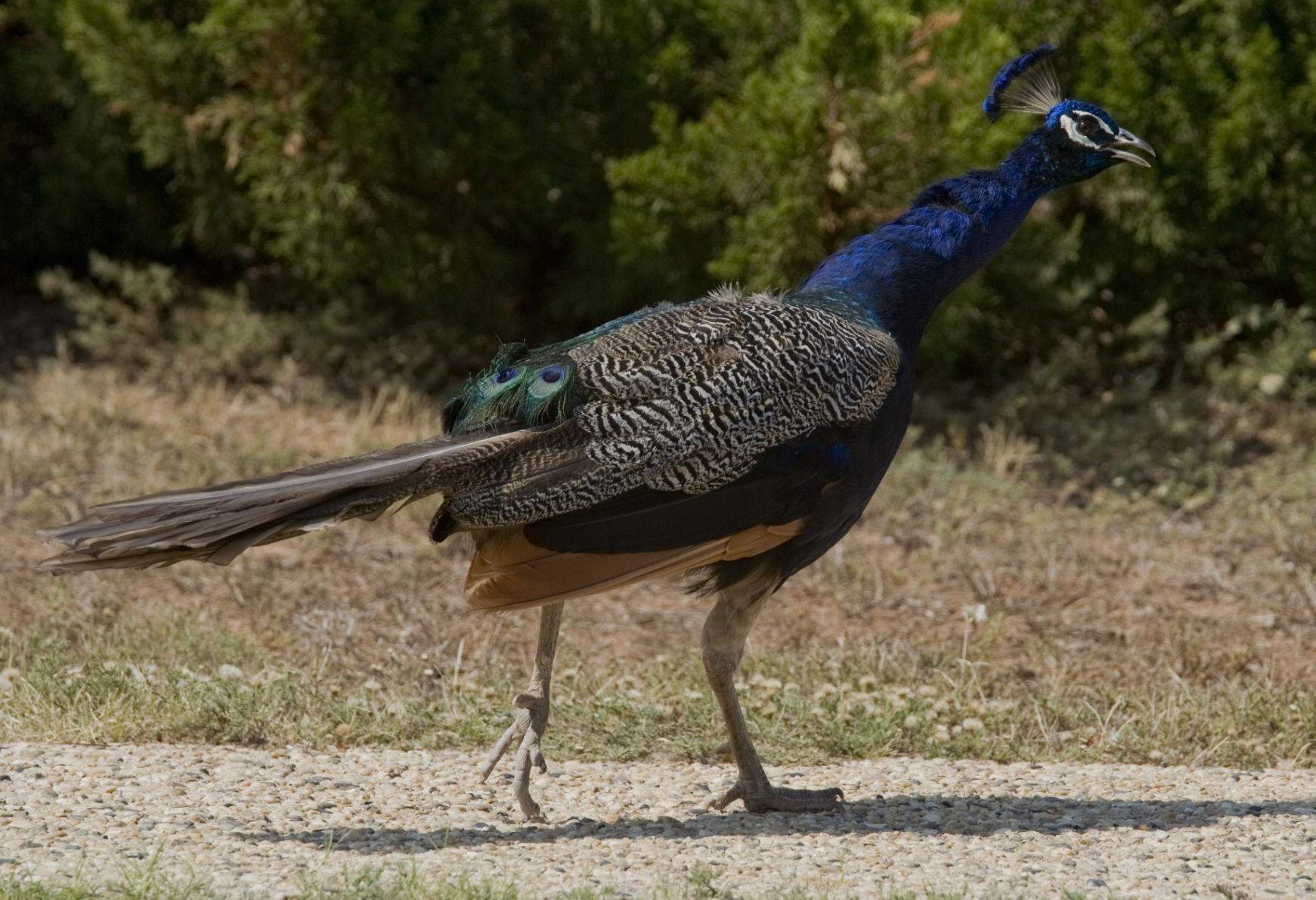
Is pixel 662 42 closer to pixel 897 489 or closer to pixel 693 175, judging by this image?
pixel 693 175

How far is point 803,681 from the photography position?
4.97 meters

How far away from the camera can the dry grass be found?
→ 4.55 metres

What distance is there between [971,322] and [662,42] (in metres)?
2.19

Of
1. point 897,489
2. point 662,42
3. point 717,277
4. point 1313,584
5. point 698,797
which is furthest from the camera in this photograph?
A: point 662,42

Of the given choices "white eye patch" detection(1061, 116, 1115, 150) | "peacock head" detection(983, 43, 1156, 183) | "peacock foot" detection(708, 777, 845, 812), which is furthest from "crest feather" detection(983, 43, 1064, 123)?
"peacock foot" detection(708, 777, 845, 812)

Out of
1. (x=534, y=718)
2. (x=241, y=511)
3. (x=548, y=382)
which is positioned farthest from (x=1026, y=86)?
(x=241, y=511)

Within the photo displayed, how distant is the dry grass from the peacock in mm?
730

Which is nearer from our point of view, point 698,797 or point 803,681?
point 698,797

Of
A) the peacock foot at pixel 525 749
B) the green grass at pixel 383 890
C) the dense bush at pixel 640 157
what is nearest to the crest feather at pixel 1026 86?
the peacock foot at pixel 525 749

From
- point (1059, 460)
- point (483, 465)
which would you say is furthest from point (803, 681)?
point (1059, 460)

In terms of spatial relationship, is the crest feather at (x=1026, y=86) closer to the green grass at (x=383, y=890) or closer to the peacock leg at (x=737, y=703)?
the peacock leg at (x=737, y=703)

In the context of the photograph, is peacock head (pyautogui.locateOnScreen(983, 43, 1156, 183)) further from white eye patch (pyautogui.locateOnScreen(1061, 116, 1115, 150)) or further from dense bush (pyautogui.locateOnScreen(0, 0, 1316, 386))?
dense bush (pyautogui.locateOnScreen(0, 0, 1316, 386))

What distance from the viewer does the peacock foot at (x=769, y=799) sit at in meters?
3.97

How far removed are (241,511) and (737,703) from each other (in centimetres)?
134
